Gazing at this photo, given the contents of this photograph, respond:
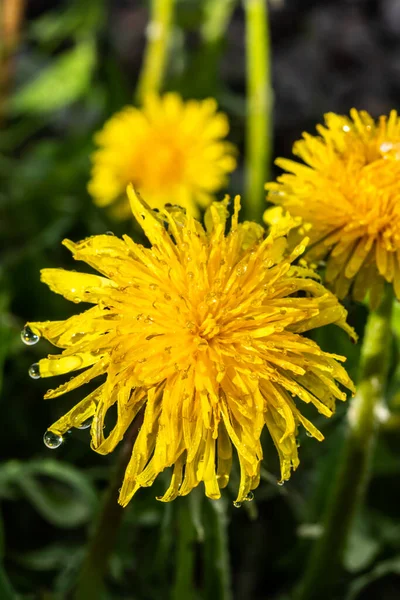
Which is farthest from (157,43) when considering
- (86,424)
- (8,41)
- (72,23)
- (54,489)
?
(86,424)

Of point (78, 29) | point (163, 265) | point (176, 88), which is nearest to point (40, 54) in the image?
point (78, 29)

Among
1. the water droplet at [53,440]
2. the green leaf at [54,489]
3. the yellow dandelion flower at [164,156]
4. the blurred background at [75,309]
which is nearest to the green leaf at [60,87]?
the blurred background at [75,309]

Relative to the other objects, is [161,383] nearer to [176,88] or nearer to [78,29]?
[176,88]

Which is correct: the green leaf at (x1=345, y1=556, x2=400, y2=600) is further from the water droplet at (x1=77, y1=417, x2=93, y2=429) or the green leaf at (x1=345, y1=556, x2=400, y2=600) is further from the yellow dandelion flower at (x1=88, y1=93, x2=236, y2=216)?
the yellow dandelion flower at (x1=88, y1=93, x2=236, y2=216)

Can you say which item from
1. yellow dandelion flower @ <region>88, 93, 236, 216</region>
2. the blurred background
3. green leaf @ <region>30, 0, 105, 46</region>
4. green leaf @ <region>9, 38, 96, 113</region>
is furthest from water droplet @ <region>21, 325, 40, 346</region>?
Answer: green leaf @ <region>30, 0, 105, 46</region>

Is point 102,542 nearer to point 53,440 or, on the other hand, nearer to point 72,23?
point 53,440

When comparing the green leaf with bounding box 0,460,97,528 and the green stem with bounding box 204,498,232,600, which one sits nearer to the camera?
the green stem with bounding box 204,498,232,600
